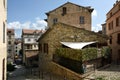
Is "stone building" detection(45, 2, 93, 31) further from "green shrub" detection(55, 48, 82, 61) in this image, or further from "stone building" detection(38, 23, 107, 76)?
"green shrub" detection(55, 48, 82, 61)

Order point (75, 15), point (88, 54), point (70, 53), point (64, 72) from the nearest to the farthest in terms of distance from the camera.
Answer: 1. point (88, 54)
2. point (70, 53)
3. point (64, 72)
4. point (75, 15)

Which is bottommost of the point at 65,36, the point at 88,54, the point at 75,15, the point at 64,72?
the point at 64,72

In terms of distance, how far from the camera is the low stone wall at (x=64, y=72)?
66.3 ft

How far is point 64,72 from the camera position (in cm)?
2238

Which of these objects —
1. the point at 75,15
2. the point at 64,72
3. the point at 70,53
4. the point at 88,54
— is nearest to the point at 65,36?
the point at 70,53

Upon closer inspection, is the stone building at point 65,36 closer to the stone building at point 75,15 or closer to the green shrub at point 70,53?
the green shrub at point 70,53

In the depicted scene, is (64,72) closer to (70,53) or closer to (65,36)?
(70,53)

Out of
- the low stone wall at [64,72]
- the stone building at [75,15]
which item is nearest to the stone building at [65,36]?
the low stone wall at [64,72]

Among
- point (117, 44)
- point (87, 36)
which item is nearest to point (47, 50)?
point (87, 36)

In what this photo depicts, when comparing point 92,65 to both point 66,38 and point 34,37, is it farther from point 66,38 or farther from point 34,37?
point 34,37

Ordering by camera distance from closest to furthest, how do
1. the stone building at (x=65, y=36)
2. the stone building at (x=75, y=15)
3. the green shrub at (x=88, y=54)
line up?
the green shrub at (x=88, y=54) < the stone building at (x=65, y=36) < the stone building at (x=75, y=15)

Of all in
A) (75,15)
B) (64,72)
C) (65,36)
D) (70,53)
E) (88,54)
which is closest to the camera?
(88,54)

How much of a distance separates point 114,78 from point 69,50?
6688mm

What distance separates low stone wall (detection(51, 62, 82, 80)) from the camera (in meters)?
20.2
